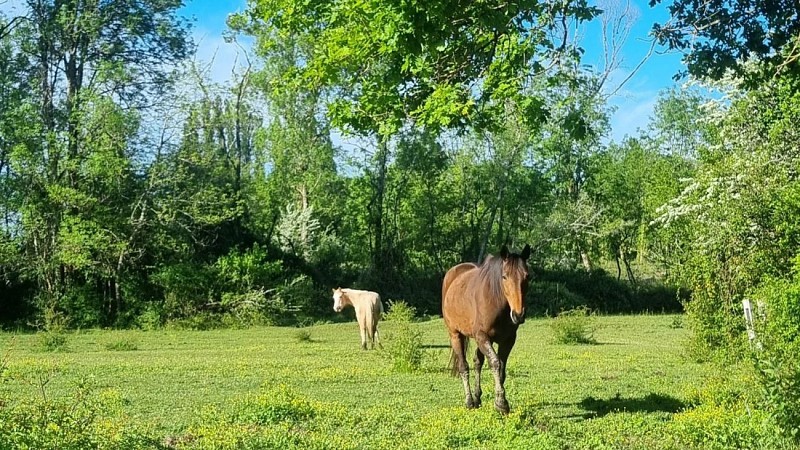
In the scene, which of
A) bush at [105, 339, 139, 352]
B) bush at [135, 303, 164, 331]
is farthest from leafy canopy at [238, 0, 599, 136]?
bush at [135, 303, 164, 331]

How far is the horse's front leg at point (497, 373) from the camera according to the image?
31.4 feet

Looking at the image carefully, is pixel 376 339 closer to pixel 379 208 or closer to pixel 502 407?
pixel 502 407

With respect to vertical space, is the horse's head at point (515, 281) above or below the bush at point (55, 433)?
above

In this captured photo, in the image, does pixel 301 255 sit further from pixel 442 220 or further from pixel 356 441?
pixel 356 441

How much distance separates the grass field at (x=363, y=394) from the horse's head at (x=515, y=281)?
43.6 inches

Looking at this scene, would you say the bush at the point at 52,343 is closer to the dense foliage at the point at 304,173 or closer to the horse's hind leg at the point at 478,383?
the dense foliage at the point at 304,173

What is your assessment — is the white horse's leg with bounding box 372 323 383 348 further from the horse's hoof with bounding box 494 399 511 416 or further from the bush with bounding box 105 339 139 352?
the horse's hoof with bounding box 494 399 511 416

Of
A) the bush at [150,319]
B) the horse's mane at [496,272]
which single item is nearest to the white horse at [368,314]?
the horse's mane at [496,272]

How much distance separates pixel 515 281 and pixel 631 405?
2632 millimetres

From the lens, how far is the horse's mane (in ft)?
30.7

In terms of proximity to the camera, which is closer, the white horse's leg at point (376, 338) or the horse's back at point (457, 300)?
the horse's back at point (457, 300)

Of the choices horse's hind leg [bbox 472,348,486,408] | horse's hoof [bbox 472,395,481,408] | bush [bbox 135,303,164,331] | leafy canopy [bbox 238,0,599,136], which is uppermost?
leafy canopy [bbox 238,0,599,136]

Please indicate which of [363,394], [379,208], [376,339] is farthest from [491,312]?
[379,208]

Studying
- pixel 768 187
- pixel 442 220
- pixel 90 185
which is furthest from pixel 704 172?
pixel 442 220
